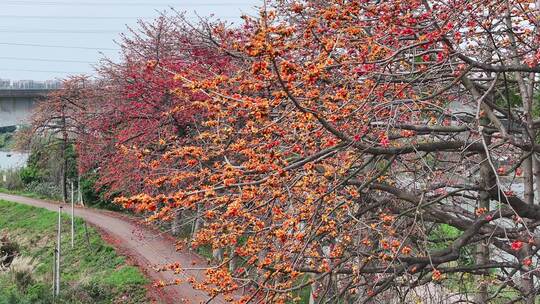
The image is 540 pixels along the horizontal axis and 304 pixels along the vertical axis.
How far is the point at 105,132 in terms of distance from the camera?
1877 centimetres

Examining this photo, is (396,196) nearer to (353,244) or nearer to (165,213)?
(353,244)

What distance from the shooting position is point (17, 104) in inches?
1202

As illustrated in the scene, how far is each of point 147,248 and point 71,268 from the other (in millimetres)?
1917

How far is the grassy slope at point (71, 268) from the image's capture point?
12.8 meters

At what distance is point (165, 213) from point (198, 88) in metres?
0.91

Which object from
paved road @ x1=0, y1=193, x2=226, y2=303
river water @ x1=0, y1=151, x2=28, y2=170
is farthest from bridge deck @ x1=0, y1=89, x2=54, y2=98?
paved road @ x1=0, y1=193, x2=226, y2=303

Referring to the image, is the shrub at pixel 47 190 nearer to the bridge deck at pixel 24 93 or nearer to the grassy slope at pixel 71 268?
the bridge deck at pixel 24 93

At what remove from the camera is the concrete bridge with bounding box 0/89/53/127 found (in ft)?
98.1

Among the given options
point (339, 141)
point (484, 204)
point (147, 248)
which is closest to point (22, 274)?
point (147, 248)

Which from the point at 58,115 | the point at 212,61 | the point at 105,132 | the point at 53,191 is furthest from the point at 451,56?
the point at 53,191

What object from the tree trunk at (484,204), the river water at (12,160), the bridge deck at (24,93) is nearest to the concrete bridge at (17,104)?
the bridge deck at (24,93)

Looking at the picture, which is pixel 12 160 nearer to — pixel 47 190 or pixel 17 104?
pixel 17 104

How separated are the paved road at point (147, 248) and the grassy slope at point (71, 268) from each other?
1.30 feet

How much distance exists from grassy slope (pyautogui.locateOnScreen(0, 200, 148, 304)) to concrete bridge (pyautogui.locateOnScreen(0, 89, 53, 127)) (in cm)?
770
